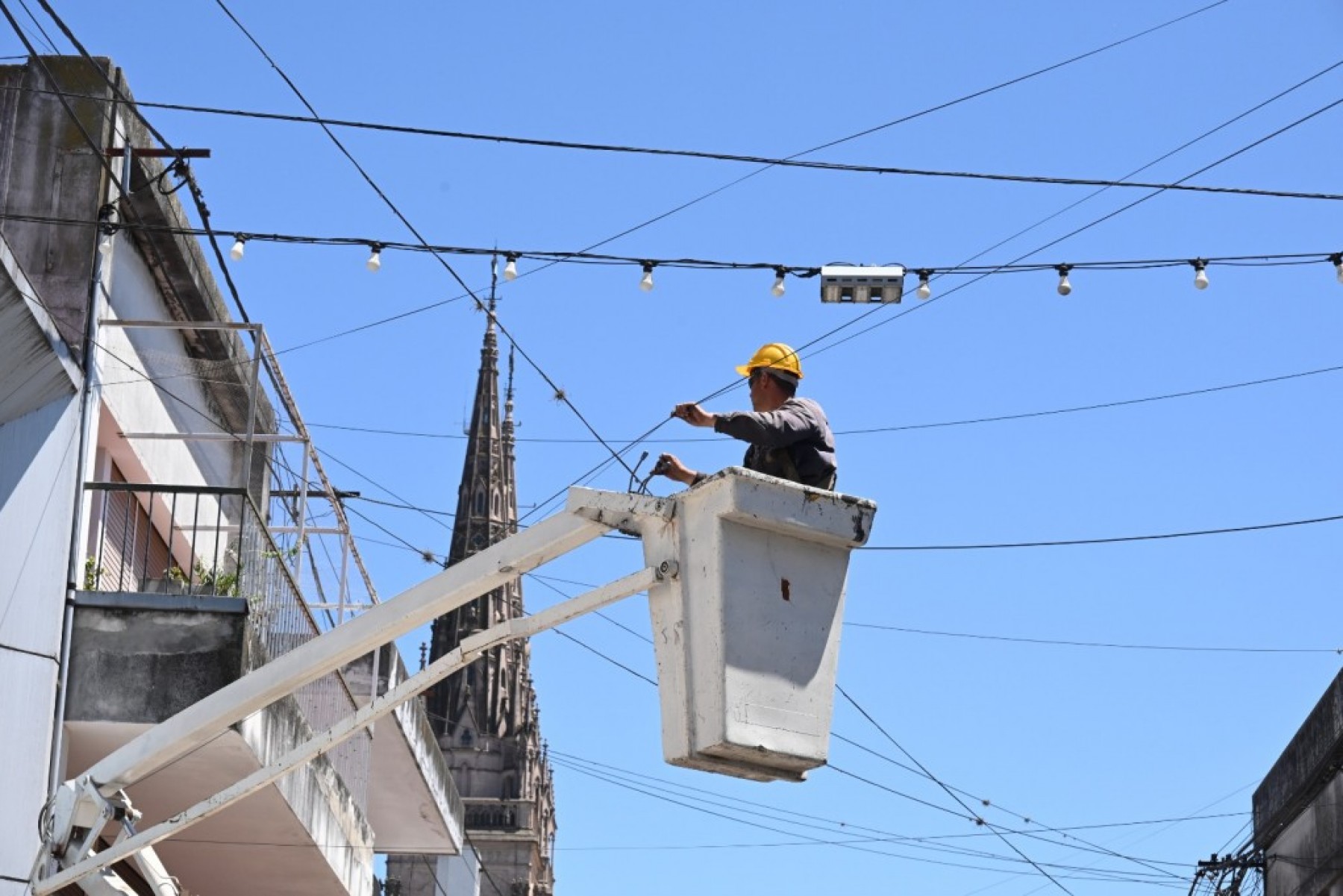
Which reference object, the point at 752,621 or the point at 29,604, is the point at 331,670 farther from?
the point at 29,604

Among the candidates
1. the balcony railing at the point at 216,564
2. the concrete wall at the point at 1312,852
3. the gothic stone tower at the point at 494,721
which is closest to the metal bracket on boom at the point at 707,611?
the balcony railing at the point at 216,564

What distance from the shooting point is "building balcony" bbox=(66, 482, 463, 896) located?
1501 centimetres

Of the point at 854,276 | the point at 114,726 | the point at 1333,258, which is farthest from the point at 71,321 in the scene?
the point at 1333,258

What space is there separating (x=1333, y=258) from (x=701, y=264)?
438 cm

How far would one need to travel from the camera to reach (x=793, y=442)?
9016 millimetres

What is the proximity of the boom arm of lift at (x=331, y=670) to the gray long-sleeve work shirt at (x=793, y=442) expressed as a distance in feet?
1.59

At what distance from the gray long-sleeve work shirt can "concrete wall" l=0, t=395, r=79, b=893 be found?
7037 mm

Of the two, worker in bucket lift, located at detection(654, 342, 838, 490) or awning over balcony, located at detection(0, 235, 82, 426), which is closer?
worker in bucket lift, located at detection(654, 342, 838, 490)

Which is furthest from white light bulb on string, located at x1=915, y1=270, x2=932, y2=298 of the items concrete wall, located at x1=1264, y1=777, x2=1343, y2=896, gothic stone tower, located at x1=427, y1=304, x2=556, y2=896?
gothic stone tower, located at x1=427, y1=304, x2=556, y2=896

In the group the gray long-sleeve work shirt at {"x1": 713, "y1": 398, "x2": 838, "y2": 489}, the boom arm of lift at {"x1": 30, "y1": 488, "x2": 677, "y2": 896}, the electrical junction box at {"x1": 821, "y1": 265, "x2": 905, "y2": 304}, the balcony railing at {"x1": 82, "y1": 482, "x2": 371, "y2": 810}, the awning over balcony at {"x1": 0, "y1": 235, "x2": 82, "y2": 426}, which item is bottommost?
the boom arm of lift at {"x1": 30, "y1": 488, "x2": 677, "y2": 896}

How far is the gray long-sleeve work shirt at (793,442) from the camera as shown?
8.91 m

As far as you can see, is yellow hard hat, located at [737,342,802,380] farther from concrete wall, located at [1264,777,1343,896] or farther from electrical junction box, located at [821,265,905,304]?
concrete wall, located at [1264,777,1343,896]

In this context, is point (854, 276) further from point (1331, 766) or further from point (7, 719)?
point (1331, 766)

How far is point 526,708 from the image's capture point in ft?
408
